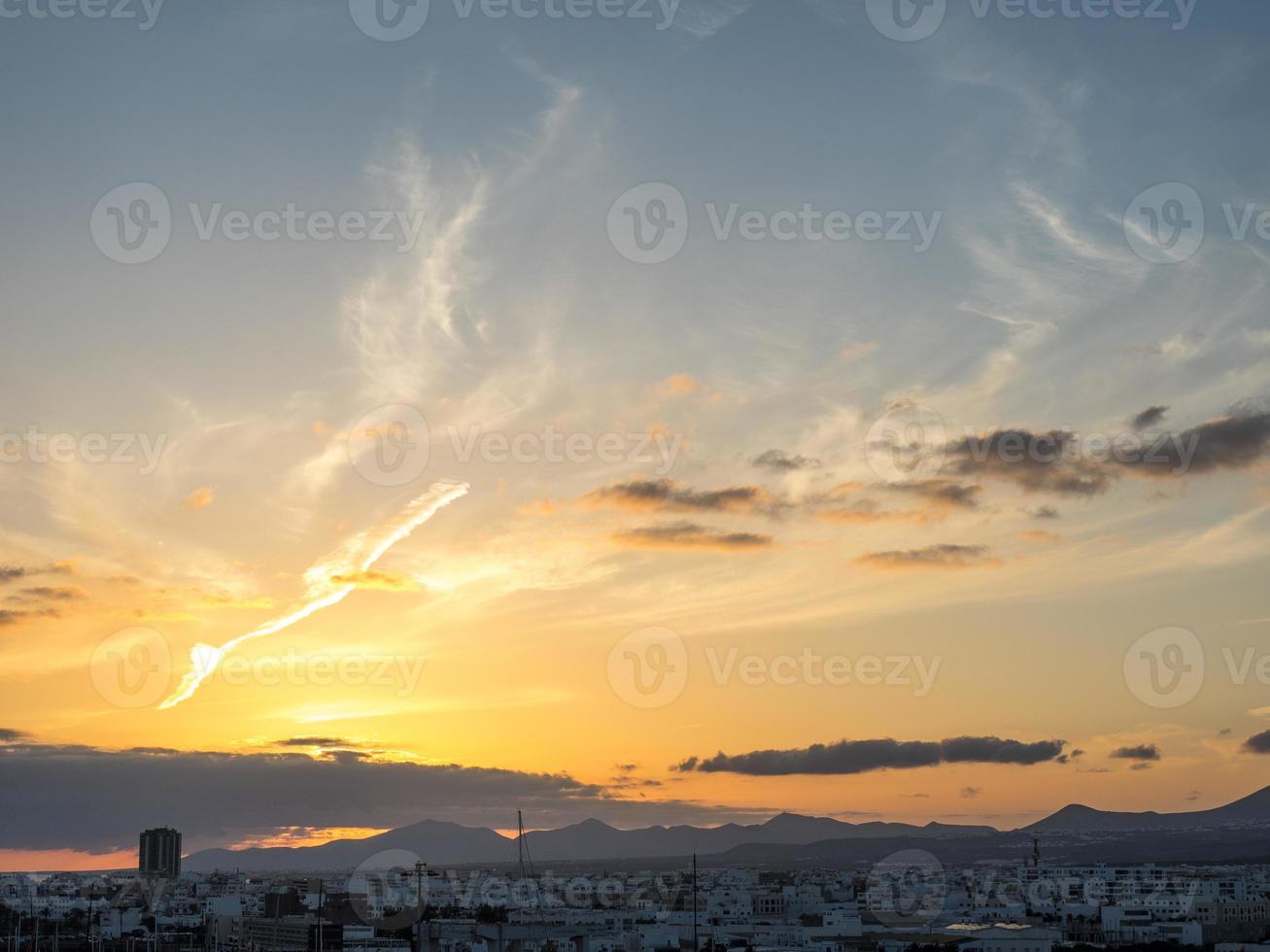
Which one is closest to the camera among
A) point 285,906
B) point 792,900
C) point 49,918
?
point 49,918

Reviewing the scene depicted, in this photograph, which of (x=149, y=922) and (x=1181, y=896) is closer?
(x=149, y=922)

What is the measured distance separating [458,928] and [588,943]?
1699cm

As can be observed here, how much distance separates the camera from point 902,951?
101562 mm

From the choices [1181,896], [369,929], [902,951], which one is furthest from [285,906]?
[1181,896]

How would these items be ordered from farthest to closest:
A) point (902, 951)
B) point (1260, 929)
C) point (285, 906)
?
point (285, 906) < point (1260, 929) < point (902, 951)

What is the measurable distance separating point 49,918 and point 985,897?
386ft

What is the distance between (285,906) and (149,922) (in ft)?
72.6

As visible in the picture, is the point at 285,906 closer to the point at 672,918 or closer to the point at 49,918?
the point at 49,918

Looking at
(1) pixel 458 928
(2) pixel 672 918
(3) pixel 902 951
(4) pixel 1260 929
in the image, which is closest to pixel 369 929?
(1) pixel 458 928

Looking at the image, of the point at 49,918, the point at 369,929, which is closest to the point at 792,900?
the point at 369,929

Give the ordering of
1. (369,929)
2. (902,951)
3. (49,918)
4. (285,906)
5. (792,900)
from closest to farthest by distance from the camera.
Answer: (902,951)
(369,929)
(49,918)
(285,906)
(792,900)

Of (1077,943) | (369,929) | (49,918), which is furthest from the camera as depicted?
(49,918)

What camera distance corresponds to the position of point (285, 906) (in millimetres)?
161625

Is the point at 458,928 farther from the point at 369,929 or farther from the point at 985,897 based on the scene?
the point at 985,897
